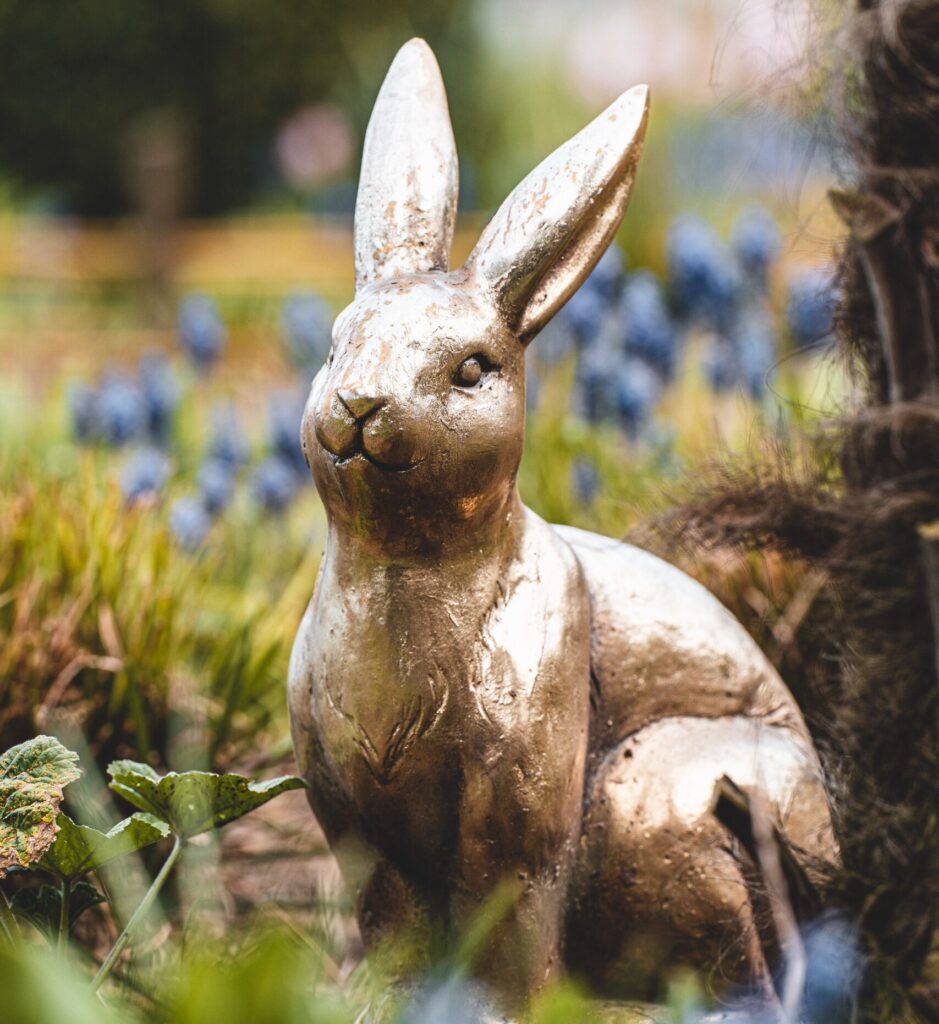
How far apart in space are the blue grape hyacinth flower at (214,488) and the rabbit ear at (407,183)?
177 cm

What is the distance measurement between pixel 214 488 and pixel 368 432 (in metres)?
2.04

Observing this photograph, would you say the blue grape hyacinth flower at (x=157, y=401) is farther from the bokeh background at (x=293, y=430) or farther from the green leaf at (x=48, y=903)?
the green leaf at (x=48, y=903)

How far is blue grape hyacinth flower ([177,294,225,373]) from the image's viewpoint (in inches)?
173

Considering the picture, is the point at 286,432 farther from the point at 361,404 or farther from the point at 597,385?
the point at 361,404

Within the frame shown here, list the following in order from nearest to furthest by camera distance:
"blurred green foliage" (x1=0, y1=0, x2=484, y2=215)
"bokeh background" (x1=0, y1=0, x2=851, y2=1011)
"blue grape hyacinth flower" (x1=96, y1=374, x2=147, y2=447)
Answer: "bokeh background" (x1=0, y1=0, x2=851, y2=1011)
"blue grape hyacinth flower" (x1=96, y1=374, x2=147, y2=447)
"blurred green foliage" (x1=0, y1=0, x2=484, y2=215)

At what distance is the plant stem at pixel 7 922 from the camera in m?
1.51

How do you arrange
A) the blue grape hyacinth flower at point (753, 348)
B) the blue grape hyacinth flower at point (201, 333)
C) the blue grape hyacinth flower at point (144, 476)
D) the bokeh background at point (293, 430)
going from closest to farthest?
the bokeh background at point (293, 430)
the blue grape hyacinth flower at point (144, 476)
the blue grape hyacinth flower at point (753, 348)
the blue grape hyacinth flower at point (201, 333)

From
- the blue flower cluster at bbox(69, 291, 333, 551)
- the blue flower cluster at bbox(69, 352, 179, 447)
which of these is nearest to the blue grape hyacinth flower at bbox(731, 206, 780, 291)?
the blue flower cluster at bbox(69, 291, 333, 551)

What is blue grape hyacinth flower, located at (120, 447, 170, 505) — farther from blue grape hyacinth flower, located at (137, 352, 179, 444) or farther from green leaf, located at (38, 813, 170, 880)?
green leaf, located at (38, 813, 170, 880)

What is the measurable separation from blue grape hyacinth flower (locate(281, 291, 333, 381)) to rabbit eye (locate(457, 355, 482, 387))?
9.44 feet

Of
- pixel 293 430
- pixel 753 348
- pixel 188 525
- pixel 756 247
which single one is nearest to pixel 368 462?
pixel 188 525

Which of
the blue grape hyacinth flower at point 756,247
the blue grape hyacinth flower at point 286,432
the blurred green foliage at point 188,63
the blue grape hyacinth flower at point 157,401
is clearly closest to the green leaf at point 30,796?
the blue grape hyacinth flower at point 286,432

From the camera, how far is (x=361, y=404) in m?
1.44

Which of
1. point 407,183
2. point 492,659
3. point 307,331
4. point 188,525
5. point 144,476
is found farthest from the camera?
point 307,331
